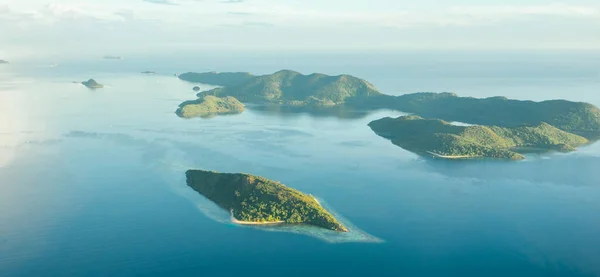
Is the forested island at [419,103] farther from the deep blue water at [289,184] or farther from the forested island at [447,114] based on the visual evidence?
the deep blue water at [289,184]

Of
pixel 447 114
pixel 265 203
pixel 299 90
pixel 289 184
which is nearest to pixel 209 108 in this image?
pixel 299 90

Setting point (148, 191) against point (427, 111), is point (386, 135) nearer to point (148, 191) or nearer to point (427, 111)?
point (427, 111)

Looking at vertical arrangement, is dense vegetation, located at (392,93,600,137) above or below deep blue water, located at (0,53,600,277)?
above

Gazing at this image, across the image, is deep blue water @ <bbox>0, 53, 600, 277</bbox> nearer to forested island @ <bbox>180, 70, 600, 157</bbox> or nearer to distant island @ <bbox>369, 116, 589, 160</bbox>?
distant island @ <bbox>369, 116, 589, 160</bbox>

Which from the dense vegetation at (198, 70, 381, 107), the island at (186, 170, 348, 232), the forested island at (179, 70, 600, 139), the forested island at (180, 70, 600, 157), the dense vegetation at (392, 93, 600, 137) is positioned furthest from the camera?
the dense vegetation at (198, 70, 381, 107)

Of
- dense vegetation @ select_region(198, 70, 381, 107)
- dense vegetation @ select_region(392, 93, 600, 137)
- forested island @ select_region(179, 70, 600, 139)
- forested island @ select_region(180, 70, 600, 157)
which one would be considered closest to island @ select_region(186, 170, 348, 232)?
forested island @ select_region(180, 70, 600, 157)

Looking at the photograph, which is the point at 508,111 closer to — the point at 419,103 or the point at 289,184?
the point at 419,103
